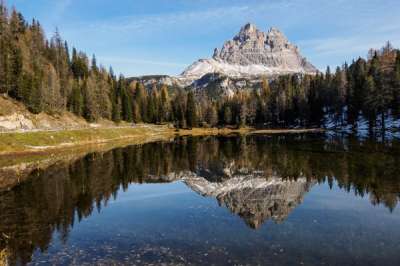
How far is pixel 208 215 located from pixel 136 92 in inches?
6432

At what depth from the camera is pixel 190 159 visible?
2680 inches

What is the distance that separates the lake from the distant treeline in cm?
6889

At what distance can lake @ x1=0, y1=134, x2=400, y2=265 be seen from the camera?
20.2 m

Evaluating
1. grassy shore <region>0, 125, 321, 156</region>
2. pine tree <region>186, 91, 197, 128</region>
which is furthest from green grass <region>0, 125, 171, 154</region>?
pine tree <region>186, 91, 197, 128</region>

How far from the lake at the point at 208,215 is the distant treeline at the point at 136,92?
68.9m

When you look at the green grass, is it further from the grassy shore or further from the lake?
the lake

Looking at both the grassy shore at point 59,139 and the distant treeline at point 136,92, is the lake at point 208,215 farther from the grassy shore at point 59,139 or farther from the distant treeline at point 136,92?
the distant treeline at point 136,92

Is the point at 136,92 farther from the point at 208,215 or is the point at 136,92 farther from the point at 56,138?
the point at 208,215

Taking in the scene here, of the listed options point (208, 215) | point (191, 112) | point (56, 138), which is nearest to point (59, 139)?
point (56, 138)

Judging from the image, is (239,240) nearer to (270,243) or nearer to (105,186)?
(270,243)

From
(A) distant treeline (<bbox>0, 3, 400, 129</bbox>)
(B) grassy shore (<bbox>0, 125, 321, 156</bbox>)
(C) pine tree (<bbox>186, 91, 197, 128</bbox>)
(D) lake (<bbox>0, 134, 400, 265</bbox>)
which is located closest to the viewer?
(D) lake (<bbox>0, 134, 400, 265</bbox>)

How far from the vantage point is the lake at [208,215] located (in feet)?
66.2

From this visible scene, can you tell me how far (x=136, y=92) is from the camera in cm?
18700

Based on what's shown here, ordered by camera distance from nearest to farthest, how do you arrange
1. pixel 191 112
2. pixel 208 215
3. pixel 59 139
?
pixel 208 215
pixel 59 139
pixel 191 112
